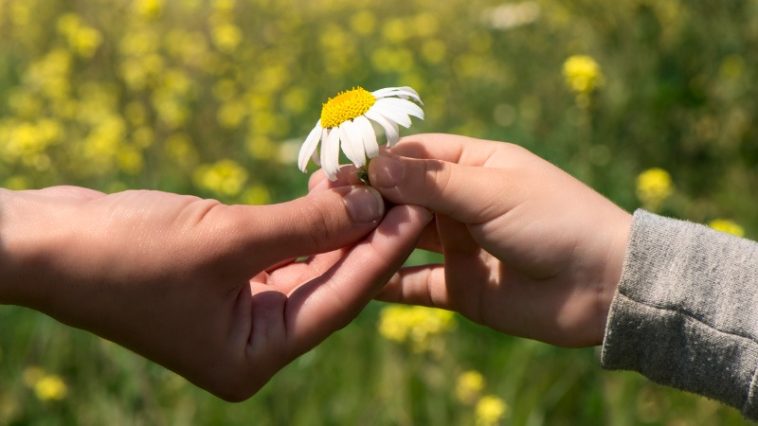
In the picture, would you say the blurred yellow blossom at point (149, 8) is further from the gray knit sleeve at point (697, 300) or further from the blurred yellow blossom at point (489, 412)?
the gray knit sleeve at point (697, 300)

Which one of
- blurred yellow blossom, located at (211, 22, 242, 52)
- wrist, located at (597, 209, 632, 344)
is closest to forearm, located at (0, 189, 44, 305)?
wrist, located at (597, 209, 632, 344)

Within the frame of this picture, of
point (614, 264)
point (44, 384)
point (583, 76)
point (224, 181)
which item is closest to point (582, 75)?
point (583, 76)

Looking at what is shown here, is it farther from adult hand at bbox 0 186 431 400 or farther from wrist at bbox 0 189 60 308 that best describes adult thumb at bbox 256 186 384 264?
wrist at bbox 0 189 60 308

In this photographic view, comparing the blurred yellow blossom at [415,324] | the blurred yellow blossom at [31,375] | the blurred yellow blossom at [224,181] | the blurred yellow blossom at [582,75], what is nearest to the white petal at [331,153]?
the blurred yellow blossom at [415,324]

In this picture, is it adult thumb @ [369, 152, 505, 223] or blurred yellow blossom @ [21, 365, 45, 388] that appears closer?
adult thumb @ [369, 152, 505, 223]

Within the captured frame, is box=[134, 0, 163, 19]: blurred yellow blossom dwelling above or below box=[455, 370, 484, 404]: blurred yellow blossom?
above

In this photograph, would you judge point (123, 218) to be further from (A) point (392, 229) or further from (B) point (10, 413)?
(B) point (10, 413)

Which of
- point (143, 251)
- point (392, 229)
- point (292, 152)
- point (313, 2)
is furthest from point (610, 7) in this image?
point (313, 2)

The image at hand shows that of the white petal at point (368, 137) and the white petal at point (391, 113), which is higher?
the white petal at point (391, 113)
